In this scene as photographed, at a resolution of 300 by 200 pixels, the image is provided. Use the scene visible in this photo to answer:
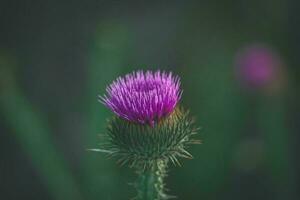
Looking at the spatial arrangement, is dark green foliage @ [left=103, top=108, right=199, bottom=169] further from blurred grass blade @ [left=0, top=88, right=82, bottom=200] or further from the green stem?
blurred grass blade @ [left=0, top=88, right=82, bottom=200]

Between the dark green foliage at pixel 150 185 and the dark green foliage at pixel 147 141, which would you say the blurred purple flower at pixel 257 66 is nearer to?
the dark green foliage at pixel 147 141

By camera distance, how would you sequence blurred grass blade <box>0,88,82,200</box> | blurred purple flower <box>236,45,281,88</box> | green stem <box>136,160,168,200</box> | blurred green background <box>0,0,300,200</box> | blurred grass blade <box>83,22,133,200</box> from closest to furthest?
1. green stem <box>136,160,168,200</box>
2. blurred grass blade <box>83,22,133,200</box>
3. blurred grass blade <box>0,88,82,200</box>
4. blurred green background <box>0,0,300,200</box>
5. blurred purple flower <box>236,45,281,88</box>

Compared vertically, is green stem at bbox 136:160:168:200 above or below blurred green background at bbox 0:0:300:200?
below

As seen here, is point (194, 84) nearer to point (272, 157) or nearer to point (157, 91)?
point (272, 157)

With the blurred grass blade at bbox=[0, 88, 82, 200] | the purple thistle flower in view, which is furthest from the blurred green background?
the purple thistle flower

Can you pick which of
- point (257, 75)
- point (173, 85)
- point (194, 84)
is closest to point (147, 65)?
point (194, 84)

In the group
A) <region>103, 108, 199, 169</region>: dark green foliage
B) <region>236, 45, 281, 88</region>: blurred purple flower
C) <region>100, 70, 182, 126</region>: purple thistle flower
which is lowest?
<region>103, 108, 199, 169</region>: dark green foliage

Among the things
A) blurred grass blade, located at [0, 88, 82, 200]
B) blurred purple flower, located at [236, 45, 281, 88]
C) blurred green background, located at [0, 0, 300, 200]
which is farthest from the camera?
blurred purple flower, located at [236, 45, 281, 88]
